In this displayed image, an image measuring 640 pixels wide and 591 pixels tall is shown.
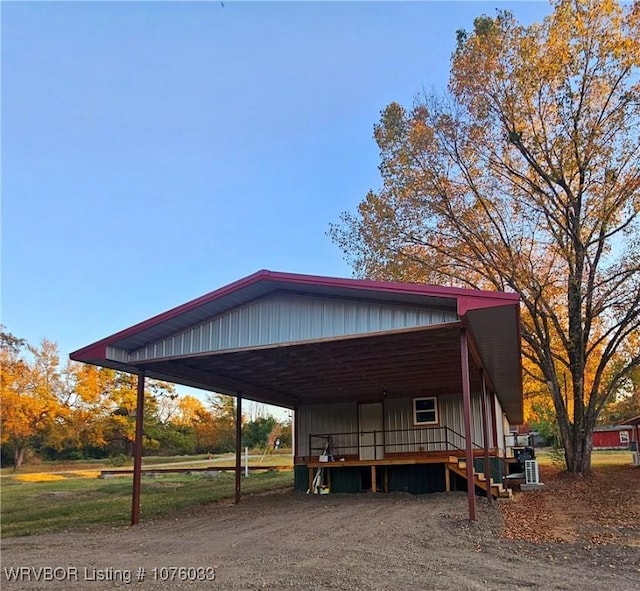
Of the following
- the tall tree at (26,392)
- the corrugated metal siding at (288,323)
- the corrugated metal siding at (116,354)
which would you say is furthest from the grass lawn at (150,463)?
the corrugated metal siding at (288,323)

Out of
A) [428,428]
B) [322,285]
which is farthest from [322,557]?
[428,428]

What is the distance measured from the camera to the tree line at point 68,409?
3152 cm

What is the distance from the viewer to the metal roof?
9062 millimetres

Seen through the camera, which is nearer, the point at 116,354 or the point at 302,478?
the point at 116,354

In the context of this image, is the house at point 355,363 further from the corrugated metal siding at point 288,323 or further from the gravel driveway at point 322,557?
the gravel driveway at point 322,557

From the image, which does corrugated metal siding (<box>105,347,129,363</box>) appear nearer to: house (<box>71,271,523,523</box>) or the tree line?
house (<box>71,271,523,523</box>)

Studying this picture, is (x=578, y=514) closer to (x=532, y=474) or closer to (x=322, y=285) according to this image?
(x=322, y=285)

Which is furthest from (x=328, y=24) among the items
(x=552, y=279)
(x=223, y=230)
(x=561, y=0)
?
(x=223, y=230)

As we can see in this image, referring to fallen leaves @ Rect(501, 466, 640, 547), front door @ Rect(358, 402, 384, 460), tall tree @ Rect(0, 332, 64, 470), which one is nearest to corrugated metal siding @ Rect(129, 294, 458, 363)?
fallen leaves @ Rect(501, 466, 640, 547)

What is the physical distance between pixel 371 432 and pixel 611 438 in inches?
1711

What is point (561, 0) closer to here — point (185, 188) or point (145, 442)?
point (185, 188)

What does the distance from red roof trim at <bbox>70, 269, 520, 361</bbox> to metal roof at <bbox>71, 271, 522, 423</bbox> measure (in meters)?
0.02

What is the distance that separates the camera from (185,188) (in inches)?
885

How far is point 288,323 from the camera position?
10148 mm
